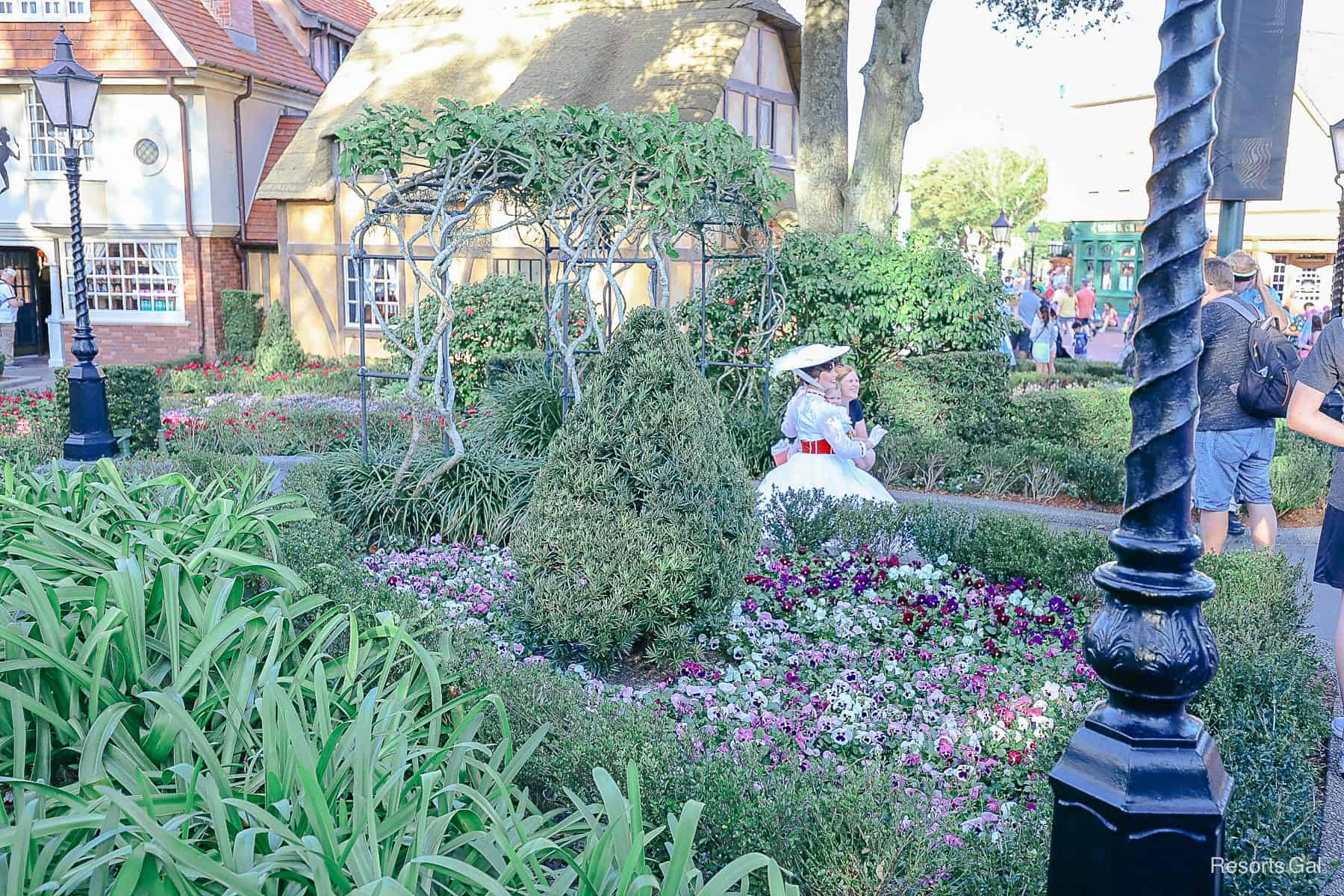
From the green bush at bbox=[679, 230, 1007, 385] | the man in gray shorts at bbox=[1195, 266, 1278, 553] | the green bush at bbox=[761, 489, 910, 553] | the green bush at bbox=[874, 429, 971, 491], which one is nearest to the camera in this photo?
the man in gray shorts at bbox=[1195, 266, 1278, 553]

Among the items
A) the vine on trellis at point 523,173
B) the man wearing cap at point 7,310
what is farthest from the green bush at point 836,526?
the man wearing cap at point 7,310

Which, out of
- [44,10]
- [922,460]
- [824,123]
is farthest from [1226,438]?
[44,10]

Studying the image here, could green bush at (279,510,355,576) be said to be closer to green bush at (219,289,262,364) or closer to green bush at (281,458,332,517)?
green bush at (281,458,332,517)

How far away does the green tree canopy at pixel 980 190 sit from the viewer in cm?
6906

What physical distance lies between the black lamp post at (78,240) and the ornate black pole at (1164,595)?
10.7 meters

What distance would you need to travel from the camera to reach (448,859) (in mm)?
2064

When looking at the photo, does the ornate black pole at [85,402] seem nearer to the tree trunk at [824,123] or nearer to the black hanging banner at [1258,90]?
the tree trunk at [824,123]

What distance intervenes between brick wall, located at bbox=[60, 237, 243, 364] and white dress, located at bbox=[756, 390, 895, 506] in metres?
17.0

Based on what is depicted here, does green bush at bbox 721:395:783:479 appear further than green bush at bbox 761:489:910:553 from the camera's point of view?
Yes

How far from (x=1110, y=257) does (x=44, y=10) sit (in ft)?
122

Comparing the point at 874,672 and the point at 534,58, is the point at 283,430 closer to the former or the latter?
the point at 874,672

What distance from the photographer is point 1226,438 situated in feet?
21.2

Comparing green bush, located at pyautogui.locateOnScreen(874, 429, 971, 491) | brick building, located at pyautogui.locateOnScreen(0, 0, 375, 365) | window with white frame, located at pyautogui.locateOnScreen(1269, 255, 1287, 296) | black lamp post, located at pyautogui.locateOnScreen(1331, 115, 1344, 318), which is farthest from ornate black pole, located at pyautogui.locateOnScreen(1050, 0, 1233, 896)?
window with white frame, located at pyautogui.locateOnScreen(1269, 255, 1287, 296)

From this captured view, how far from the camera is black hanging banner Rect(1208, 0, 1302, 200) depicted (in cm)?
679
